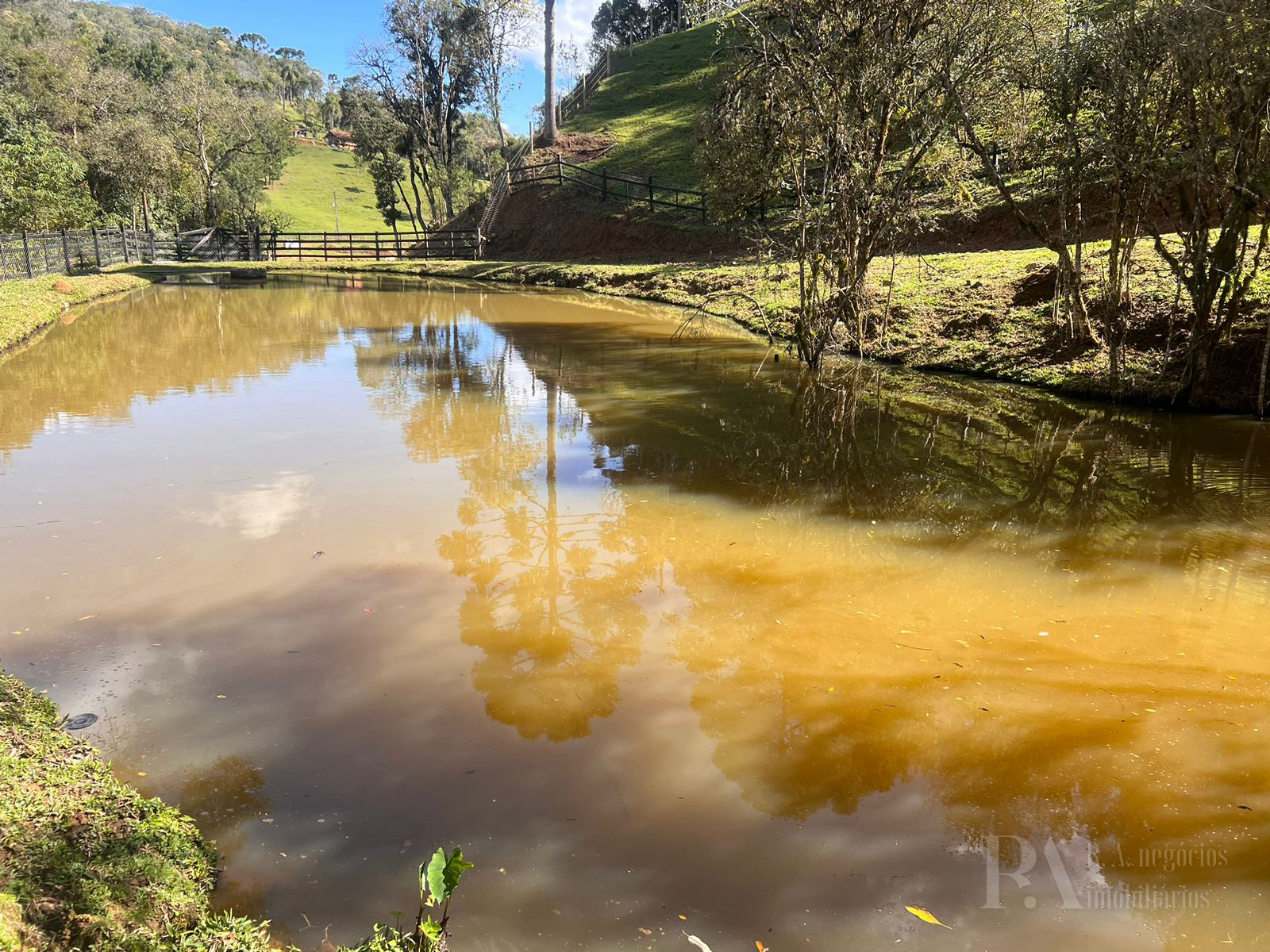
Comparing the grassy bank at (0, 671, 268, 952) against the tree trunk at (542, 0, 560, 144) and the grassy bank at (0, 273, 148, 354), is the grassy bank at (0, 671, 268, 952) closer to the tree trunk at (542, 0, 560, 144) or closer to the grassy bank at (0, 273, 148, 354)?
the grassy bank at (0, 273, 148, 354)

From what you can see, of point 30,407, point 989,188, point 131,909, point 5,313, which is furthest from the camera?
point 989,188

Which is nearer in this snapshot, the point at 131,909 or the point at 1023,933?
the point at 131,909

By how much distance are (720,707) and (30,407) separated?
10.2m

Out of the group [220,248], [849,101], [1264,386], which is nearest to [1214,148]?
[1264,386]

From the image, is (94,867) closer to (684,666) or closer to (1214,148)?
(684,666)

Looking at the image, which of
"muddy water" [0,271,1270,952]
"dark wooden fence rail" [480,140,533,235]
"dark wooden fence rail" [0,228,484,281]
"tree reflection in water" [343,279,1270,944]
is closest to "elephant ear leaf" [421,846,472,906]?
"muddy water" [0,271,1270,952]

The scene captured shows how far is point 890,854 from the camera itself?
3.12m

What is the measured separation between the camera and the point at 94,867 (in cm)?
261

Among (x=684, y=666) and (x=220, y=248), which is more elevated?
(x=220, y=248)

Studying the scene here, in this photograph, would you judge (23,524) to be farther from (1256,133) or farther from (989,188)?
(989,188)

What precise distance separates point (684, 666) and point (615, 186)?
114ft

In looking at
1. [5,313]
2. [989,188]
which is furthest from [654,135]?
[5,313]

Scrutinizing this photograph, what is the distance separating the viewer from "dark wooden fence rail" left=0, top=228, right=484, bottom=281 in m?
29.3

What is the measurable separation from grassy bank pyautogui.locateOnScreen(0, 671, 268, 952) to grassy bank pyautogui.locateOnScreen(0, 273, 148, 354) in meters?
14.3
